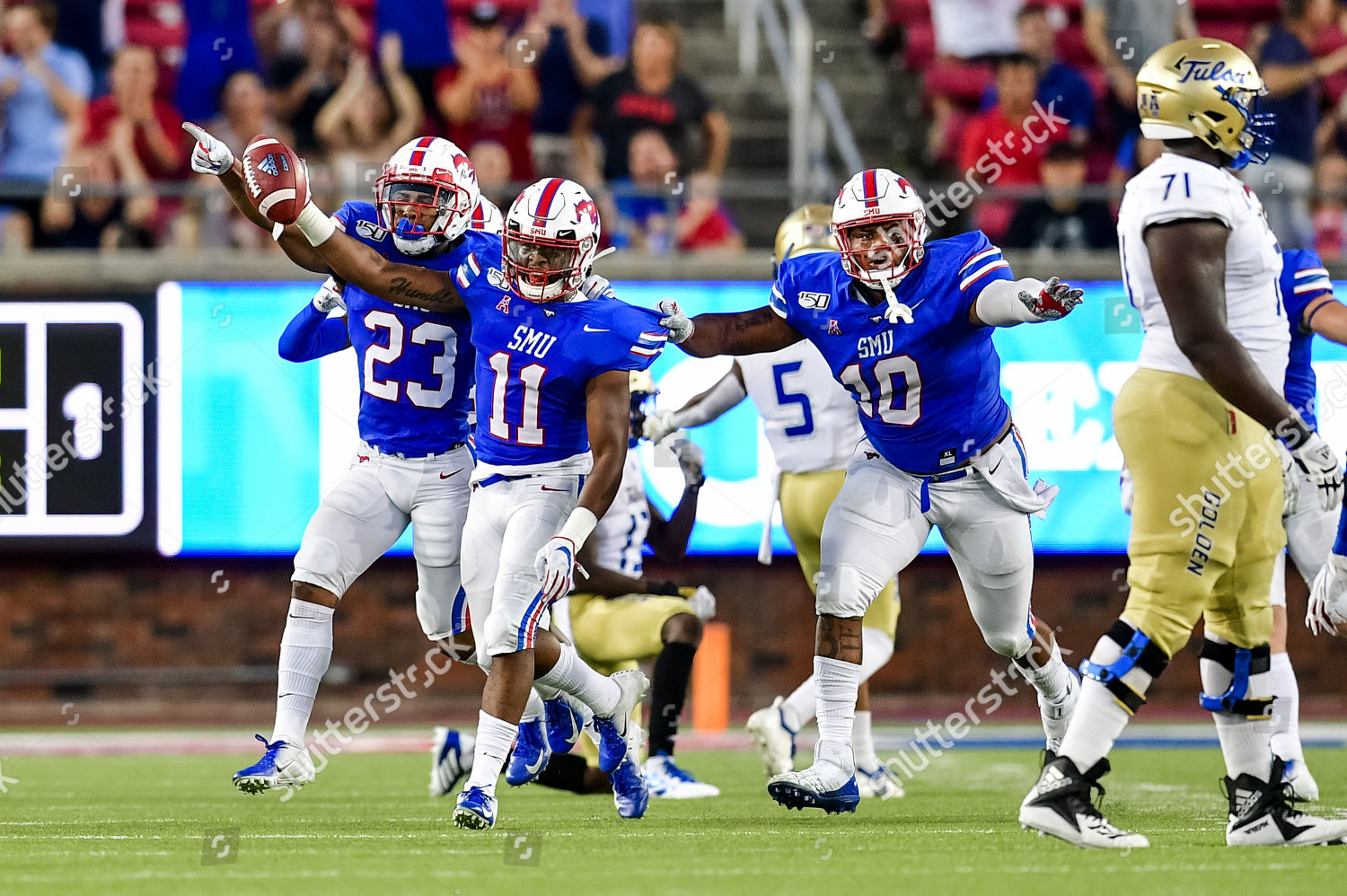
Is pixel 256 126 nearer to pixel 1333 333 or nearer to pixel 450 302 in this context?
pixel 450 302

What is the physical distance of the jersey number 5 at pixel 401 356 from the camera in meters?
6.23

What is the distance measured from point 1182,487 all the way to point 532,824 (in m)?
2.38

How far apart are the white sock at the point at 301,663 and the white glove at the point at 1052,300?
8.12 feet

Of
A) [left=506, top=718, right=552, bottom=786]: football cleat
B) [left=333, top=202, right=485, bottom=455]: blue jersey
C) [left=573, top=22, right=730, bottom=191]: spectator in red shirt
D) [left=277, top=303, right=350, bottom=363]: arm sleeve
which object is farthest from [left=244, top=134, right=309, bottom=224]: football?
[left=573, top=22, right=730, bottom=191]: spectator in red shirt

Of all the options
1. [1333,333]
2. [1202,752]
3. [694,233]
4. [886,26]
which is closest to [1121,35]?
[886,26]

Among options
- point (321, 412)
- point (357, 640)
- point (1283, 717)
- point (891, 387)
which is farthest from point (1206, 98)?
point (357, 640)

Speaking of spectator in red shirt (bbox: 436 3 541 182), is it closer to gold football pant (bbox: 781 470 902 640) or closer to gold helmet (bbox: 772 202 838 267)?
gold helmet (bbox: 772 202 838 267)

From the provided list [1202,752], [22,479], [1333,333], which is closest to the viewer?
[1333,333]

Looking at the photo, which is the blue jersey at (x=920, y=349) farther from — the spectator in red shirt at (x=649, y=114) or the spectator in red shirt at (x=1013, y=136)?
the spectator in red shirt at (x=1013, y=136)

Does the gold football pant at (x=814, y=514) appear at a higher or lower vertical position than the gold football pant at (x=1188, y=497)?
lower

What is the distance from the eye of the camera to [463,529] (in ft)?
19.8

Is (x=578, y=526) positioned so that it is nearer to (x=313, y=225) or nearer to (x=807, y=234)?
(x=313, y=225)

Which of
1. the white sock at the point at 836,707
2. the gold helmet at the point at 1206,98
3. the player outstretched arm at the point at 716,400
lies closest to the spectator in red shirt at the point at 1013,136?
the player outstretched arm at the point at 716,400

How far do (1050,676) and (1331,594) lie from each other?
117 centimetres
